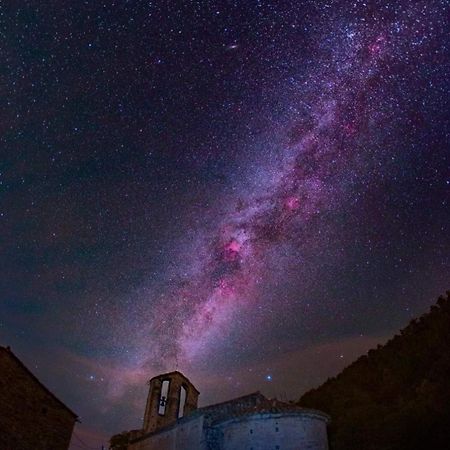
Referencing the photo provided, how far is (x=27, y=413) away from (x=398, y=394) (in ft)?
83.4

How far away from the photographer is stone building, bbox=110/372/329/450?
17.9 m

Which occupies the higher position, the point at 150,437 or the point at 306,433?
the point at 150,437

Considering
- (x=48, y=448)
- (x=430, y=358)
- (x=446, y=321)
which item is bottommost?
(x=48, y=448)

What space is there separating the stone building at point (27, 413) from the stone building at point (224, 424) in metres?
5.64

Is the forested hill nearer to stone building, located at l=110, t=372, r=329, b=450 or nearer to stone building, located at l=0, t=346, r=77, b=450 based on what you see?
stone building, located at l=110, t=372, r=329, b=450

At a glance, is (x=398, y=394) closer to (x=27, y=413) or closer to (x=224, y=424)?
(x=224, y=424)

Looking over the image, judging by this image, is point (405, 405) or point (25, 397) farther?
point (405, 405)

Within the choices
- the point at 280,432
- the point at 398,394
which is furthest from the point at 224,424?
the point at 398,394

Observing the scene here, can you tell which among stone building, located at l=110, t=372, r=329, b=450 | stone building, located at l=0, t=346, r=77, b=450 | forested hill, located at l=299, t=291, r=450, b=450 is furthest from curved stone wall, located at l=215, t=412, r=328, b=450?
forested hill, located at l=299, t=291, r=450, b=450

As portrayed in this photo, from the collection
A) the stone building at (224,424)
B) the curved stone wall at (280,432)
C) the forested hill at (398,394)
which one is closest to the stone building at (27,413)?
the stone building at (224,424)

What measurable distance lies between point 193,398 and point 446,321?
21720 mm

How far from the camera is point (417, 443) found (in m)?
23.6

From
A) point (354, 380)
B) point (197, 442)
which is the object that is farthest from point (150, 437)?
point (354, 380)

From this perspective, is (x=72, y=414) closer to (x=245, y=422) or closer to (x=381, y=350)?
(x=245, y=422)
